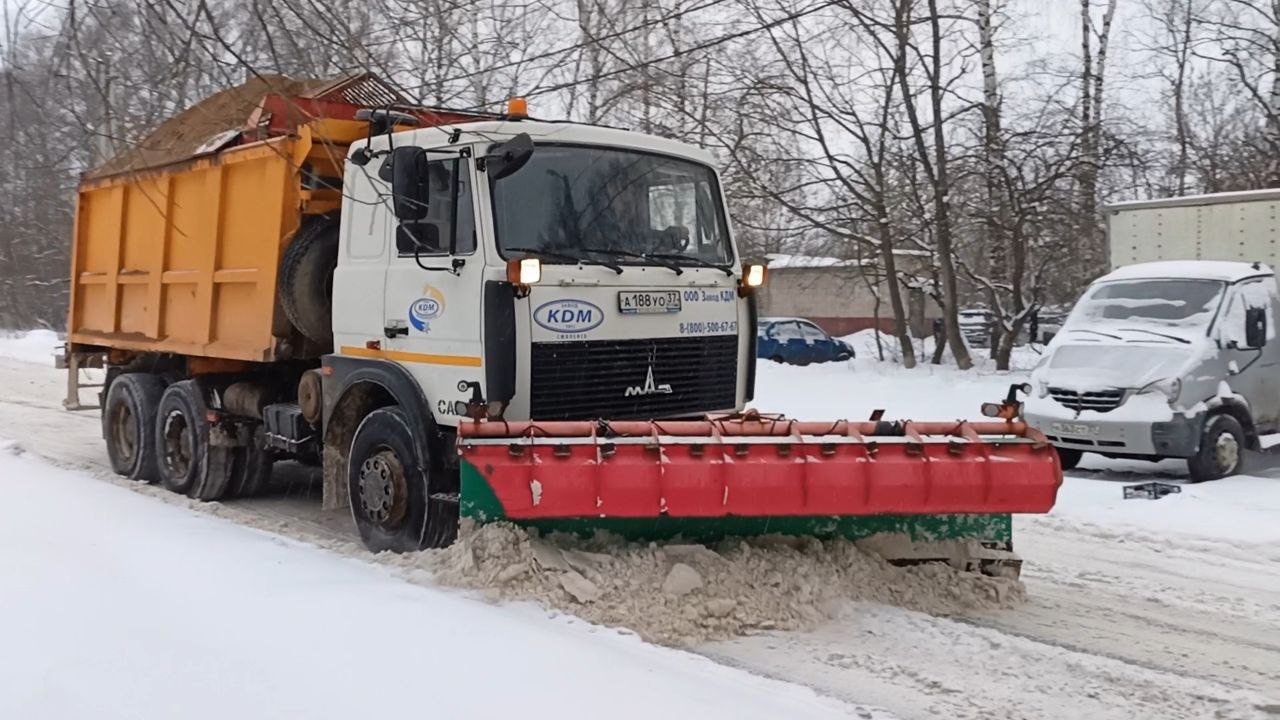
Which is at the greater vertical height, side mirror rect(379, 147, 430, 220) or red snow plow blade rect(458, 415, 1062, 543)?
side mirror rect(379, 147, 430, 220)

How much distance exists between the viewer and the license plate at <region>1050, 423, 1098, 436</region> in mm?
10523

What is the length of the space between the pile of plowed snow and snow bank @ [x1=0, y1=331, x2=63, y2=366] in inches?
827

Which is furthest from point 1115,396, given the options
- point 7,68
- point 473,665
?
point 7,68

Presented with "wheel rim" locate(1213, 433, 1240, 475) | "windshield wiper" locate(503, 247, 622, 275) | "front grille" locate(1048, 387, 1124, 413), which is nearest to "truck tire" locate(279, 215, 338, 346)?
"windshield wiper" locate(503, 247, 622, 275)

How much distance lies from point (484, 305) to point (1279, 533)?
19.4 ft

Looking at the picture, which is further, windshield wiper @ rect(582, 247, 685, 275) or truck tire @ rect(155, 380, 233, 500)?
truck tire @ rect(155, 380, 233, 500)

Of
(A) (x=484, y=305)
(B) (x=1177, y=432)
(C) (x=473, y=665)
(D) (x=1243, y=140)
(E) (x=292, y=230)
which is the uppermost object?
(D) (x=1243, y=140)

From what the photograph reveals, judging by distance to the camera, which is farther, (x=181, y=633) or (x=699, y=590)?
(x=699, y=590)

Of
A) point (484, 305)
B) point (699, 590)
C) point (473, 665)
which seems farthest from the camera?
point (484, 305)

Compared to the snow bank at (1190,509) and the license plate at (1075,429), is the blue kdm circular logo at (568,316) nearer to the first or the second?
the snow bank at (1190,509)

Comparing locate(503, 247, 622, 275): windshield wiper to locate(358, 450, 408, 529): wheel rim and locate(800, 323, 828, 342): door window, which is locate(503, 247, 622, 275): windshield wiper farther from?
locate(800, 323, 828, 342): door window

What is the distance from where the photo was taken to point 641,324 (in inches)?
256

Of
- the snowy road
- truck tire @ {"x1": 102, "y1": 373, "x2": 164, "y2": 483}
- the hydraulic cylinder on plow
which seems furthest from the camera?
truck tire @ {"x1": 102, "y1": 373, "x2": 164, "y2": 483}

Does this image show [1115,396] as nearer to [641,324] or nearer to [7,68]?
[641,324]
